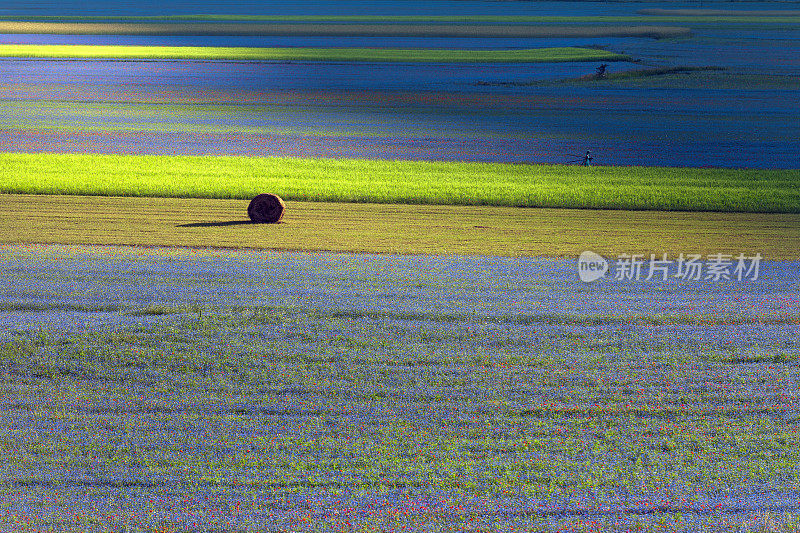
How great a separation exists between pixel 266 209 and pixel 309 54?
34.5 metres

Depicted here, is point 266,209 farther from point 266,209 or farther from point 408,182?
point 408,182

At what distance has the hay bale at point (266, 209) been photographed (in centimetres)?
1453

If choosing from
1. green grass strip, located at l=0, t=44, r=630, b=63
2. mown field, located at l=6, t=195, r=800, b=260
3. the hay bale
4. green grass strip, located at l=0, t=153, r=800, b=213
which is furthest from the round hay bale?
green grass strip, located at l=0, t=44, r=630, b=63

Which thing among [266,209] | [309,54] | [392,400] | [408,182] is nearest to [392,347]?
[392,400]

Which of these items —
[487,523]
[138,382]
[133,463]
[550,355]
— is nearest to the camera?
[487,523]

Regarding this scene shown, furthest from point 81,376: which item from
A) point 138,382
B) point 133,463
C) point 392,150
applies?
point 392,150

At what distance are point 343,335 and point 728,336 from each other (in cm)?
416

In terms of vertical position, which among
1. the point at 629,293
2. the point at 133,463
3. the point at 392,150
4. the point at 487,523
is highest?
the point at 392,150

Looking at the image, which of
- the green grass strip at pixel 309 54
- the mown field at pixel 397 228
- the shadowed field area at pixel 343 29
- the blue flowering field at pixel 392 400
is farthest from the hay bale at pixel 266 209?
the shadowed field area at pixel 343 29

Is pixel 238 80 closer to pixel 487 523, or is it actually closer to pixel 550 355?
pixel 550 355

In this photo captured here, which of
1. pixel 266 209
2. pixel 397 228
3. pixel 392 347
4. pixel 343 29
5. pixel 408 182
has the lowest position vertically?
pixel 392 347

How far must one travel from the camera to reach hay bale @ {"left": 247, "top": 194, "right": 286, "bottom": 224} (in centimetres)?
1453

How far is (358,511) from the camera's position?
242 inches

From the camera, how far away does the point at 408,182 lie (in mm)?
17984
